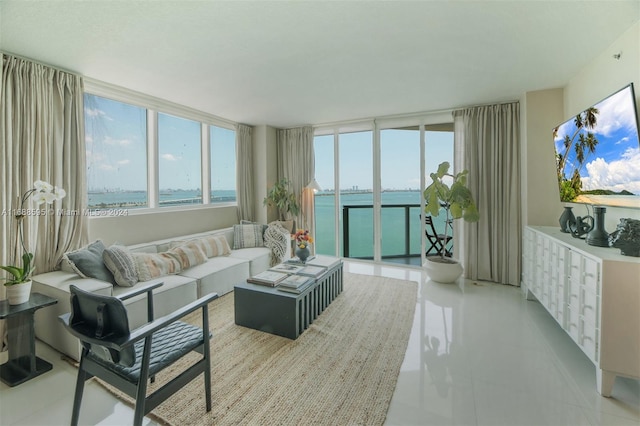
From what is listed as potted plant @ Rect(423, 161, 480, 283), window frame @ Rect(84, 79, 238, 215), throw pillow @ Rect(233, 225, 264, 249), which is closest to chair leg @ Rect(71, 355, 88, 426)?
window frame @ Rect(84, 79, 238, 215)

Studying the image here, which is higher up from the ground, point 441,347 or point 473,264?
point 473,264

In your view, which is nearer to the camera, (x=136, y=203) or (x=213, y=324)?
(x=213, y=324)

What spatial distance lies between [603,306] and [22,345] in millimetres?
3989

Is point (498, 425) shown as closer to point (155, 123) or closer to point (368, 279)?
point (368, 279)

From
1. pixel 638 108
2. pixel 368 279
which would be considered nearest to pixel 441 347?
pixel 368 279

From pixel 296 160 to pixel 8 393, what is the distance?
174 inches

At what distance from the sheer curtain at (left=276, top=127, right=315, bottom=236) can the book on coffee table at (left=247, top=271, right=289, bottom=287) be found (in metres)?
2.38

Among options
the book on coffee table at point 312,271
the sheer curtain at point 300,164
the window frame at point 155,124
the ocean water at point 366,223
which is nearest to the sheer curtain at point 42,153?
the window frame at point 155,124

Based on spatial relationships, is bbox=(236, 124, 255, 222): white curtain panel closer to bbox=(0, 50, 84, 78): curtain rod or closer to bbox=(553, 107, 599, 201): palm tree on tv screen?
bbox=(0, 50, 84, 78): curtain rod

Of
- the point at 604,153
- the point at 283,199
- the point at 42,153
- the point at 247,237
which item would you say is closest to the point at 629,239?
the point at 604,153

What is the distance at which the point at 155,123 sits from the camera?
11.9 feet

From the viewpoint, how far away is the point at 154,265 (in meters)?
2.84

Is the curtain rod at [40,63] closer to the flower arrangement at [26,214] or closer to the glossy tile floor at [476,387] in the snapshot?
the flower arrangement at [26,214]

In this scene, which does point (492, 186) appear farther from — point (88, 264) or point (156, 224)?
point (88, 264)
